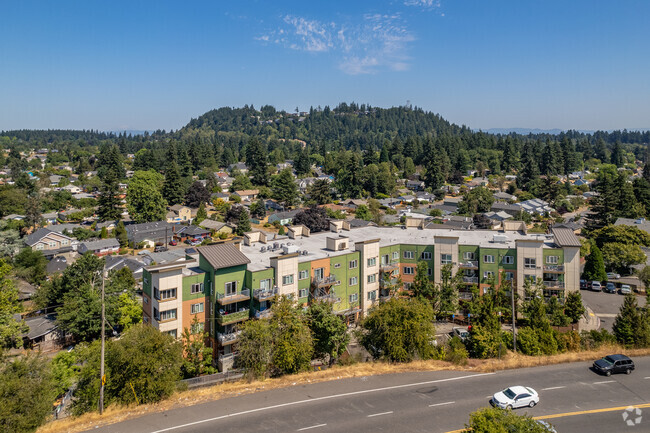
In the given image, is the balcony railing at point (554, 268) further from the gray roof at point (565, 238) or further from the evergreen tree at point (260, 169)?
the evergreen tree at point (260, 169)

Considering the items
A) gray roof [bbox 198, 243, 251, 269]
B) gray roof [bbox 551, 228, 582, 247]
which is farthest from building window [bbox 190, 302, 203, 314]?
gray roof [bbox 551, 228, 582, 247]

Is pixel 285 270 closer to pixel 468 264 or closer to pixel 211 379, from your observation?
pixel 211 379

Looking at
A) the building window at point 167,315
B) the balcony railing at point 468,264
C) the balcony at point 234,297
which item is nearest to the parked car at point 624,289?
the balcony railing at point 468,264

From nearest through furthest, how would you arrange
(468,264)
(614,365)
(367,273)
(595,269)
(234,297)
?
(614,365) → (234,297) → (367,273) → (468,264) → (595,269)

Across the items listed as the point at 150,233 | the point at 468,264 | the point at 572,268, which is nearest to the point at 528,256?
the point at 572,268

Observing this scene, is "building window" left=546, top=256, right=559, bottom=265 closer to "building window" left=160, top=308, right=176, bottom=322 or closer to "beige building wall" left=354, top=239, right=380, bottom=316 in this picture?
"beige building wall" left=354, top=239, right=380, bottom=316

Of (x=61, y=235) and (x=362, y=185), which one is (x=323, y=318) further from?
(x=362, y=185)
